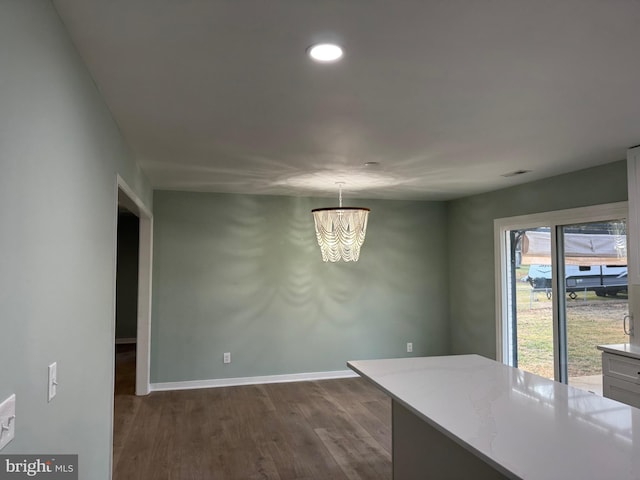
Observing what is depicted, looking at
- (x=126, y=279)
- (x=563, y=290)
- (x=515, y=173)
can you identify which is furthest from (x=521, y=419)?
(x=126, y=279)

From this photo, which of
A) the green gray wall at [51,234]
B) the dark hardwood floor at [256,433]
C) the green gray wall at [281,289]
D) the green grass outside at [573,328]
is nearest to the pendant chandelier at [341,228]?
the green gray wall at [281,289]

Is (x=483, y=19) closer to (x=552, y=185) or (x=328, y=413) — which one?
(x=552, y=185)

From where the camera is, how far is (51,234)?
1482 mm

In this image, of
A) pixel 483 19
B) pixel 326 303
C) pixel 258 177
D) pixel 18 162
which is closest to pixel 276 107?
pixel 483 19

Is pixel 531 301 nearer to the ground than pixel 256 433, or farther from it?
farther from it

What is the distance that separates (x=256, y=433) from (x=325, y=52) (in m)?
3.28

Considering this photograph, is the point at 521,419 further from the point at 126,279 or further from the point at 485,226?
the point at 126,279

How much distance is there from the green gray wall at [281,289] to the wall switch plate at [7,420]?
421 centimetres

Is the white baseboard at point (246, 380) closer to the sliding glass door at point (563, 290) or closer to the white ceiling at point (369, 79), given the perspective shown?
the sliding glass door at point (563, 290)

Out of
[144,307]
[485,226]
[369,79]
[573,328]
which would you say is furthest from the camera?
[485,226]

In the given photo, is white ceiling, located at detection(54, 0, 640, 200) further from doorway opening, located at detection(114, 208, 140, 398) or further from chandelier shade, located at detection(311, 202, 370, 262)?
doorway opening, located at detection(114, 208, 140, 398)

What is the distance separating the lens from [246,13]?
1.51 meters

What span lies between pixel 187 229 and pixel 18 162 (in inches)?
168

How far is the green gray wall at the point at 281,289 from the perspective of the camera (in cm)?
532
